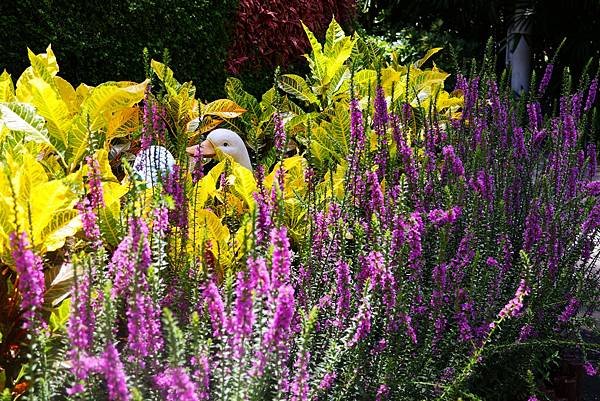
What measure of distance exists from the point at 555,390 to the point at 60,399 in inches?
69.2

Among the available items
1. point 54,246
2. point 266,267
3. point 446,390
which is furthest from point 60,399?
point 446,390

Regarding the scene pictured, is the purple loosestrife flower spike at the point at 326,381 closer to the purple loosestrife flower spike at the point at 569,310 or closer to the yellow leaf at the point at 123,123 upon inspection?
the purple loosestrife flower spike at the point at 569,310

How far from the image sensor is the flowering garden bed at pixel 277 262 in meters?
1.30

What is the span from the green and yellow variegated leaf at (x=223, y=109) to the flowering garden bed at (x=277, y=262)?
0.04 ft

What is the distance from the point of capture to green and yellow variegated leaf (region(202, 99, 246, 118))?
3240 millimetres

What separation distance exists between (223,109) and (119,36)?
80 centimetres

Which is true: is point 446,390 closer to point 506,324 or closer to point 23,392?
point 506,324

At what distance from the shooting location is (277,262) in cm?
135

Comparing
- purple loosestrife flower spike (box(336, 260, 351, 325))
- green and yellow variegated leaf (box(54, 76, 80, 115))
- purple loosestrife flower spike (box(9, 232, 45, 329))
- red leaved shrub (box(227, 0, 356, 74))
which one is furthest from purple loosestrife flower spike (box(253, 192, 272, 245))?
red leaved shrub (box(227, 0, 356, 74))

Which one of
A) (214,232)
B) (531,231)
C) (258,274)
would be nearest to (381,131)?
(531,231)

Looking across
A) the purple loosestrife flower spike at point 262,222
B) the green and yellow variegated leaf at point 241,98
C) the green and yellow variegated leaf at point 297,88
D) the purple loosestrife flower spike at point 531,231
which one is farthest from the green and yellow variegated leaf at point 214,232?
the green and yellow variegated leaf at point 297,88

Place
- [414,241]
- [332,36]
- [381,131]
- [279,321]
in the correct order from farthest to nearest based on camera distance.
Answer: [332,36], [381,131], [414,241], [279,321]

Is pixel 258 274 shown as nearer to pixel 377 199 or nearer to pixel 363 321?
pixel 363 321

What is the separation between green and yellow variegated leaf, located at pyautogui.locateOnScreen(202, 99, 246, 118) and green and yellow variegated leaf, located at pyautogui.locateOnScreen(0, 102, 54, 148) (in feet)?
3.12
